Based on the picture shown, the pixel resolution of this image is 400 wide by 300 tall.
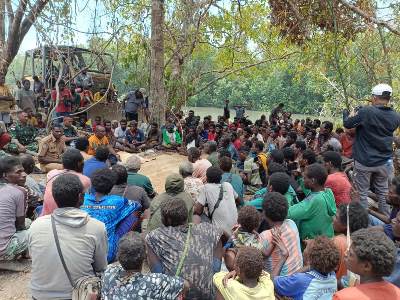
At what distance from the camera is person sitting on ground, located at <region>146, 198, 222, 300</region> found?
3.07 meters

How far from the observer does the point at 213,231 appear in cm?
326

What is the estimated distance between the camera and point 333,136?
891 cm

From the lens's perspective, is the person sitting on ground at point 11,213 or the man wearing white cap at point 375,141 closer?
the person sitting on ground at point 11,213

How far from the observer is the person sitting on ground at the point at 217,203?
4.45 metres

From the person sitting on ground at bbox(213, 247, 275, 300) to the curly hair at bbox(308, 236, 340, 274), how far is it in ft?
1.03

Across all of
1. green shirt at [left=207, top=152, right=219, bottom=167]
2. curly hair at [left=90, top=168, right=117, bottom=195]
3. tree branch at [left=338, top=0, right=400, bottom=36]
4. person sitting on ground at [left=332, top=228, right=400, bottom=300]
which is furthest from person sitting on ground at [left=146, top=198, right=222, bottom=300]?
tree branch at [left=338, top=0, right=400, bottom=36]

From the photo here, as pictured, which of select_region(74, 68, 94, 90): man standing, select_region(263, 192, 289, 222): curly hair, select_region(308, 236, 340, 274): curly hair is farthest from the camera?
select_region(74, 68, 94, 90): man standing

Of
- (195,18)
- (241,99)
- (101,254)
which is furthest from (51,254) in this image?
(241,99)

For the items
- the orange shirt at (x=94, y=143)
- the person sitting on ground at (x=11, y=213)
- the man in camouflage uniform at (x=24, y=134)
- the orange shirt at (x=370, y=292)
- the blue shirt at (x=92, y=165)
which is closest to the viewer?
the orange shirt at (x=370, y=292)

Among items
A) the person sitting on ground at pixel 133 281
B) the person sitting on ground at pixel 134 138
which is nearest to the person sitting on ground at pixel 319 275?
the person sitting on ground at pixel 133 281

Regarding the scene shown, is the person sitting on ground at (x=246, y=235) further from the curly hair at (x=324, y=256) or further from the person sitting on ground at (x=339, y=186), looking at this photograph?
the person sitting on ground at (x=339, y=186)

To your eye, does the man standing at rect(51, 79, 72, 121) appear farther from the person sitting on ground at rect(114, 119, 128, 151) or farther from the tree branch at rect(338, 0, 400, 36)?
the tree branch at rect(338, 0, 400, 36)

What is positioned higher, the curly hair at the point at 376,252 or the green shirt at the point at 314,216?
the curly hair at the point at 376,252

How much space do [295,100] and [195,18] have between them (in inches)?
1281
